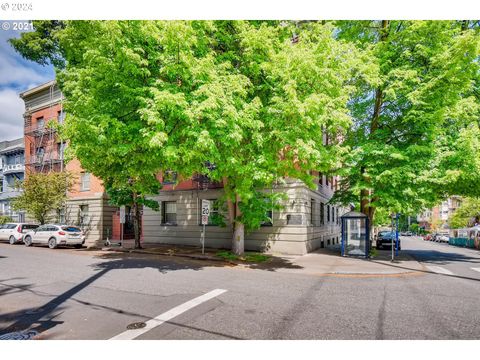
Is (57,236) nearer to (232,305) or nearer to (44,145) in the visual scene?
(44,145)

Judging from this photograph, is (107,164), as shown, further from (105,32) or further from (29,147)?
(29,147)

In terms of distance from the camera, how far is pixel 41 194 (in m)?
24.2

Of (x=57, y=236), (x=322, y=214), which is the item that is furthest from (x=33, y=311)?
(x=322, y=214)

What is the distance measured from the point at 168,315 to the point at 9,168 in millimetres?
41683

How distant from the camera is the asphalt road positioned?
5434 mm

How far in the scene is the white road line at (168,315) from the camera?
517cm

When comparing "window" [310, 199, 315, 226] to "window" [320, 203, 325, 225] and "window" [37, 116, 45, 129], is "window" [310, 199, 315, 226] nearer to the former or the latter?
"window" [320, 203, 325, 225]

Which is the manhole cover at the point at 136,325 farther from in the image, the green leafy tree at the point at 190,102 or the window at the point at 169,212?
the window at the point at 169,212

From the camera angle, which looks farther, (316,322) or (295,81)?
(295,81)

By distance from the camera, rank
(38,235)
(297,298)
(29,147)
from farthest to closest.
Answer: (29,147)
(38,235)
(297,298)

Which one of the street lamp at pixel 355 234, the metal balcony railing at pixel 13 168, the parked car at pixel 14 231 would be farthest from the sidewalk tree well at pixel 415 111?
the metal balcony railing at pixel 13 168

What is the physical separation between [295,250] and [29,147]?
3160 cm

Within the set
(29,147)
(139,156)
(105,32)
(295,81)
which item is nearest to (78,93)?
(105,32)

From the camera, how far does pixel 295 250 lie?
697 inches
